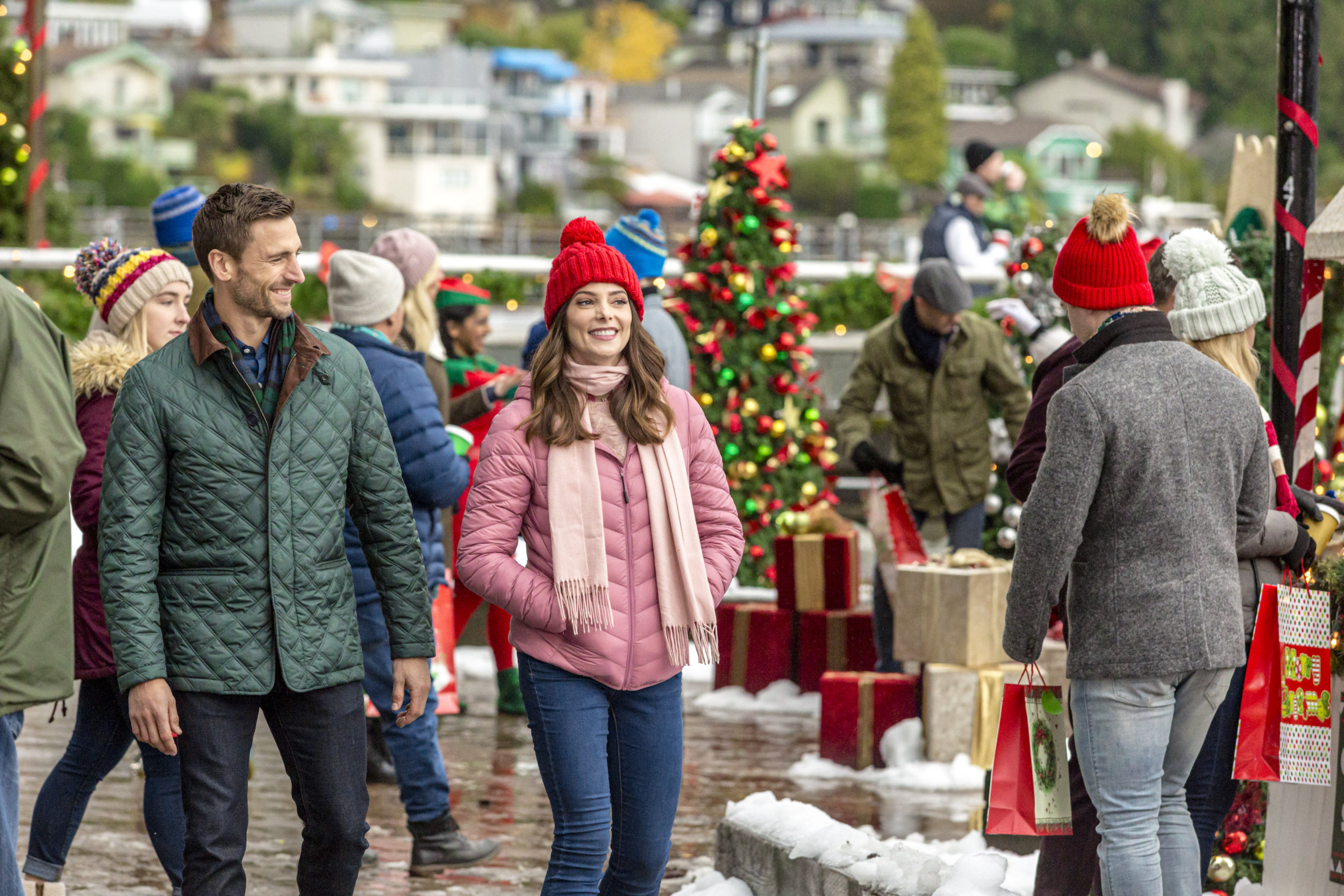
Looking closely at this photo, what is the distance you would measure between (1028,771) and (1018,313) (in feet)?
10.2

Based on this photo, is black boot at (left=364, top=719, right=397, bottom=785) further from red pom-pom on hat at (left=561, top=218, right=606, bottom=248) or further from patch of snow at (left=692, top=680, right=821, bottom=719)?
red pom-pom on hat at (left=561, top=218, right=606, bottom=248)

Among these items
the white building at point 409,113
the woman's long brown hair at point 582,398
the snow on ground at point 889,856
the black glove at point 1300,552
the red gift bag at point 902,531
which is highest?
the white building at point 409,113

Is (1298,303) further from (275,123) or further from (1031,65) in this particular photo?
(1031,65)

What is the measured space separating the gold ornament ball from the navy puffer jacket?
98.0 inches

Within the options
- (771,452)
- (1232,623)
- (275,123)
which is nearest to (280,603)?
(1232,623)

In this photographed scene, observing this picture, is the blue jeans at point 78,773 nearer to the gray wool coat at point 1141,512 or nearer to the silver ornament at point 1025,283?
the gray wool coat at point 1141,512

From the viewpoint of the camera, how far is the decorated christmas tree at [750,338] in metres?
10.3

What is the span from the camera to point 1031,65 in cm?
16462

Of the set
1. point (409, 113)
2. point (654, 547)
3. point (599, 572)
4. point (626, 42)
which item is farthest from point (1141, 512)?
point (626, 42)

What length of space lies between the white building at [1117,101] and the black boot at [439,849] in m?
144

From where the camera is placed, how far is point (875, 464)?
775 cm

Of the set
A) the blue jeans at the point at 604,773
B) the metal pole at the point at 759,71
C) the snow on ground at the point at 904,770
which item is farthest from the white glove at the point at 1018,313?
the metal pole at the point at 759,71

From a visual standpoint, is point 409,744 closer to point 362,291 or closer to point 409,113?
point 362,291

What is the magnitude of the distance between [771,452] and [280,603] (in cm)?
657
